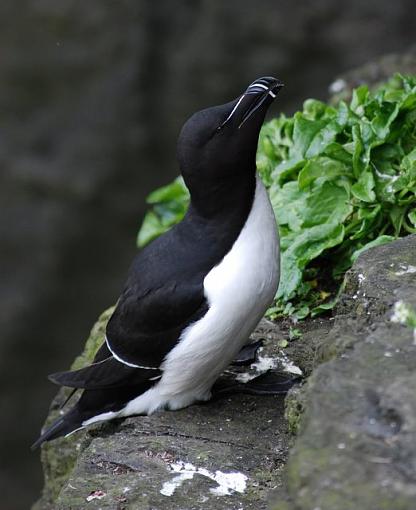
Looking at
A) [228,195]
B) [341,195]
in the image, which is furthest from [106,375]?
[341,195]

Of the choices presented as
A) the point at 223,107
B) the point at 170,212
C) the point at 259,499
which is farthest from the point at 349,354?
the point at 170,212

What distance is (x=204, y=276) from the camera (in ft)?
12.8

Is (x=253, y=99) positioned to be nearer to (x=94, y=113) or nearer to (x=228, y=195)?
(x=228, y=195)

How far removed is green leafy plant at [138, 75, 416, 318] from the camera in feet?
15.1

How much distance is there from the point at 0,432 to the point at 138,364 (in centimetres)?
618

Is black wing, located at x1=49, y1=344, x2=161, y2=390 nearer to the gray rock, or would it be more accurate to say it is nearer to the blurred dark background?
the gray rock

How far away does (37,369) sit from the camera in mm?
10016

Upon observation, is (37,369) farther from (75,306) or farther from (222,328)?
(222,328)

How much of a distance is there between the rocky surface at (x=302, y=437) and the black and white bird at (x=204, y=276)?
225 mm

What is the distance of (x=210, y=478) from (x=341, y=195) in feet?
5.96

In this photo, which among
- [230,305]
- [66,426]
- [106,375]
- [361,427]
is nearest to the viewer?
[361,427]

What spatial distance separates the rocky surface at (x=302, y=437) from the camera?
7.62ft

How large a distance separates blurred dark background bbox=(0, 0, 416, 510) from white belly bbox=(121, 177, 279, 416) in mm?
6065

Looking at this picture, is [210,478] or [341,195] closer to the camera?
[210,478]
